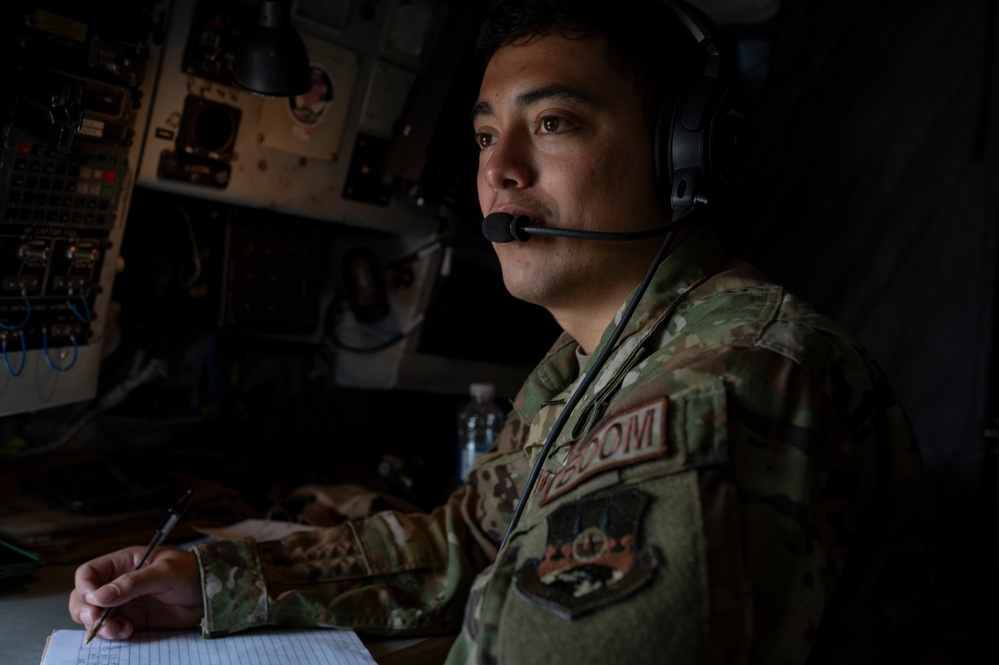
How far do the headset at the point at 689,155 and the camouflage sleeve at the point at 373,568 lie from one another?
0.69 ft

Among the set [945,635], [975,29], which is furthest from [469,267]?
[945,635]

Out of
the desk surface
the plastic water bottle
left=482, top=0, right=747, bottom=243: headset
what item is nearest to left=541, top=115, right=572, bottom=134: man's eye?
left=482, top=0, right=747, bottom=243: headset

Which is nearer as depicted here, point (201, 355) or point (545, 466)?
point (545, 466)

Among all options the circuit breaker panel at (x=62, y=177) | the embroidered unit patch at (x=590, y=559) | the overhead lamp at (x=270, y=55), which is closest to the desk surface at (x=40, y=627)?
the circuit breaker panel at (x=62, y=177)

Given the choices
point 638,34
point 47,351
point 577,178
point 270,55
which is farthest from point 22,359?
point 638,34

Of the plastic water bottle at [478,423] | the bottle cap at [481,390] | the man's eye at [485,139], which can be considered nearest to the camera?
the man's eye at [485,139]

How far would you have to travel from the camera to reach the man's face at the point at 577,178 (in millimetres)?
1034

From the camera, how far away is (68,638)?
3.09 feet

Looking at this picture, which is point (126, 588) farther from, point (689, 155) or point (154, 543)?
point (689, 155)

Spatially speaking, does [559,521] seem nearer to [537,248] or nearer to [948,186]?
Result: [537,248]

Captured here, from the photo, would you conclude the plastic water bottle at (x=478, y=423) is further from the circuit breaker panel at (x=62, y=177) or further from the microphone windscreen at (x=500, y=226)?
the microphone windscreen at (x=500, y=226)

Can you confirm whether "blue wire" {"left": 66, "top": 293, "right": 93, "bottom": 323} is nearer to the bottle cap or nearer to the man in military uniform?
the man in military uniform

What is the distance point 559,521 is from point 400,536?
52cm

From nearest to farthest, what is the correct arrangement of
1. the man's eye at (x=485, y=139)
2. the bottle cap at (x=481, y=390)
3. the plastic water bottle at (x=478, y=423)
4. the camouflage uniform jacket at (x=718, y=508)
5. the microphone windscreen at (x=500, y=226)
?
the camouflage uniform jacket at (x=718, y=508)
the microphone windscreen at (x=500, y=226)
the man's eye at (x=485, y=139)
the bottle cap at (x=481, y=390)
the plastic water bottle at (x=478, y=423)
